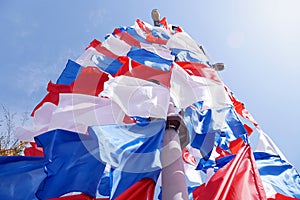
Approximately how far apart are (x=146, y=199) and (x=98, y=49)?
2.87 metres

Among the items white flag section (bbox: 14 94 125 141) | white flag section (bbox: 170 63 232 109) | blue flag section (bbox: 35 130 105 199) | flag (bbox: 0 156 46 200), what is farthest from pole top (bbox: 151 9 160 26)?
flag (bbox: 0 156 46 200)

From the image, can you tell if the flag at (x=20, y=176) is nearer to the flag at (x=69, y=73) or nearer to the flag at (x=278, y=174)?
the flag at (x=69, y=73)

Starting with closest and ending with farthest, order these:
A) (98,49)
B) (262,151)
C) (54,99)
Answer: (262,151), (54,99), (98,49)

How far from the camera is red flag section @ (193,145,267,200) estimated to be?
125 inches

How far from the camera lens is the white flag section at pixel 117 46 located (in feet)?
16.1

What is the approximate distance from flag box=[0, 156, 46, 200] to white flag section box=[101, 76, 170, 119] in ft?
3.59

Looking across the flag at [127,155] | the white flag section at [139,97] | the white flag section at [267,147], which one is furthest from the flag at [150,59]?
the white flag section at [267,147]

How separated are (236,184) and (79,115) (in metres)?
1.84

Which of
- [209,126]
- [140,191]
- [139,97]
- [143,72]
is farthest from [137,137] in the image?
[143,72]

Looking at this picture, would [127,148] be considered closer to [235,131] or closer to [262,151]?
[235,131]

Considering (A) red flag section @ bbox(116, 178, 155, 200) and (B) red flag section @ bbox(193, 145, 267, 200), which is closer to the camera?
(A) red flag section @ bbox(116, 178, 155, 200)

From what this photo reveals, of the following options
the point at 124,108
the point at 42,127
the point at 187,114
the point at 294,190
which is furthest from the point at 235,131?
the point at 42,127

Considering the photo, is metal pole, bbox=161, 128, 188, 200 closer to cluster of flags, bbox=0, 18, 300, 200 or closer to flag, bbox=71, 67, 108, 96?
cluster of flags, bbox=0, 18, 300, 200

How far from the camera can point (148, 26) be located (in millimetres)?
5844
